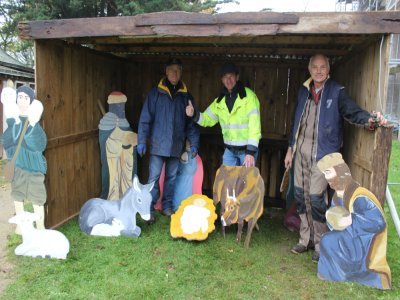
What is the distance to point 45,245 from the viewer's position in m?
3.54

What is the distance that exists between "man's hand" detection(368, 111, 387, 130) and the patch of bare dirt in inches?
132

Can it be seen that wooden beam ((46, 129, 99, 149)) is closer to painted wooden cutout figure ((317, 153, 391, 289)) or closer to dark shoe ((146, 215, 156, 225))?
dark shoe ((146, 215, 156, 225))

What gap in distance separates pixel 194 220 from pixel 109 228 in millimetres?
957

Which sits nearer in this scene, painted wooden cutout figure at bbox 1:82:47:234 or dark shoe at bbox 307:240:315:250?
painted wooden cutout figure at bbox 1:82:47:234

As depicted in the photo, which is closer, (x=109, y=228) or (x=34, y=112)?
(x=34, y=112)

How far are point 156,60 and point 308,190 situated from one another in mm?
3171

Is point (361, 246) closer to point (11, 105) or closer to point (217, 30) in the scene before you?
point (217, 30)

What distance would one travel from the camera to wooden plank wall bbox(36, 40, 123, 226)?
3941 millimetres

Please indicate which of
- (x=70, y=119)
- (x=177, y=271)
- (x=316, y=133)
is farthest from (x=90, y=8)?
(x=177, y=271)

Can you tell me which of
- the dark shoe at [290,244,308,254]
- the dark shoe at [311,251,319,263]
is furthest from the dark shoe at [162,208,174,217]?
the dark shoe at [311,251,319,263]

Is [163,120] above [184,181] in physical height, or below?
above

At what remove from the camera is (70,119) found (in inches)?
172

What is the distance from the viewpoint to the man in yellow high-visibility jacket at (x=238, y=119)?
409 centimetres

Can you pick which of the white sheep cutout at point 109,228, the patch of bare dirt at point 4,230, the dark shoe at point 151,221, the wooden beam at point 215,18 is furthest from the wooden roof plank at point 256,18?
the patch of bare dirt at point 4,230
